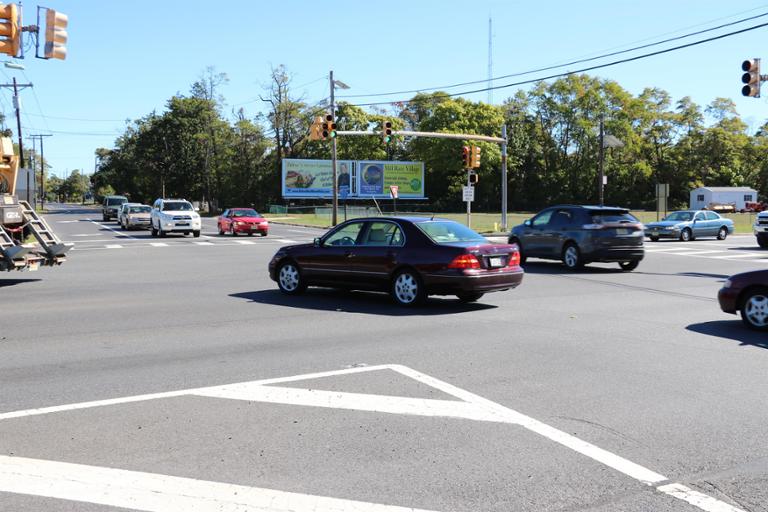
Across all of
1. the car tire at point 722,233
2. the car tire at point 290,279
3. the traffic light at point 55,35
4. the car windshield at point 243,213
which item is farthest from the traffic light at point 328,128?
the car tire at point 290,279

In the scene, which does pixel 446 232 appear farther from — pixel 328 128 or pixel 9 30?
pixel 328 128

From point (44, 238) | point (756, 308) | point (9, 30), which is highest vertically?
point (9, 30)

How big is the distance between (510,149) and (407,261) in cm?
8658

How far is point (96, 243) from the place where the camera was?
30250 mm

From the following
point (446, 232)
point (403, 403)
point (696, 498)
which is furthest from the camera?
point (446, 232)

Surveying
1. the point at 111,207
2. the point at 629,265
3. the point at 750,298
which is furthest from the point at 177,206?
the point at 750,298

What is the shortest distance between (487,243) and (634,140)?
3398 inches

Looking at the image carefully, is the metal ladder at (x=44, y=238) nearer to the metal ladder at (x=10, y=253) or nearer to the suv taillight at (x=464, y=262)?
the metal ladder at (x=10, y=253)

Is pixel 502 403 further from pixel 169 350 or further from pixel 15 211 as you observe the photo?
pixel 15 211

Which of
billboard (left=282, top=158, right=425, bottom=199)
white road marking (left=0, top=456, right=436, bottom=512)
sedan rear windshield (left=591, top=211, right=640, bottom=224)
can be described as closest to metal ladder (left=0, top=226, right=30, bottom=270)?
white road marking (left=0, top=456, right=436, bottom=512)

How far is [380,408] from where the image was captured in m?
5.72

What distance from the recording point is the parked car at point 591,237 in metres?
18.0

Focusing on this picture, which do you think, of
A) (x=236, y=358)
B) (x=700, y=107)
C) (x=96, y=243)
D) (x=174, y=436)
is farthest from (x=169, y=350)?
(x=700, y=107)

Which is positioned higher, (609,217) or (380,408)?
(609,217)
